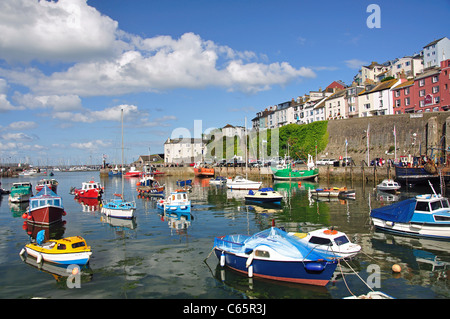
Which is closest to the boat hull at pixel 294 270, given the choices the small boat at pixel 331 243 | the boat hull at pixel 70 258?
the small boat at pixel 331 243

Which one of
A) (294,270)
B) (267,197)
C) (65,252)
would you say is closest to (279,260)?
(294,270)

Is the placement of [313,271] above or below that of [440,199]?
below

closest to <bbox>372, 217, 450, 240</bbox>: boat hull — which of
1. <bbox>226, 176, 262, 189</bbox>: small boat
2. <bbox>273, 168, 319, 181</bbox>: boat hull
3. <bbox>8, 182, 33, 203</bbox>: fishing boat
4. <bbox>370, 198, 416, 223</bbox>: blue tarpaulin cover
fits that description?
<bbox>370, 198, 416, 223</bbox>: blue tarpaulin cover

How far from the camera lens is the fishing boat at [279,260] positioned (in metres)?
13.6

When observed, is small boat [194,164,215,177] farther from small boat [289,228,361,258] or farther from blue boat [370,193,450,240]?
small boat [289,228,361,258]

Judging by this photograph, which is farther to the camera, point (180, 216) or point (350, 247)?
point (180, 216)

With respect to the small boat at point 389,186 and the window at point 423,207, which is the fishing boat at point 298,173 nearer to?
the small boat at point 389,186

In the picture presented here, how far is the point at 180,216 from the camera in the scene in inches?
1236

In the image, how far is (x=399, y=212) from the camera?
22062mm

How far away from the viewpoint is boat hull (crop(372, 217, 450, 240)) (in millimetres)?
20031

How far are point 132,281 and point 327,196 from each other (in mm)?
31759

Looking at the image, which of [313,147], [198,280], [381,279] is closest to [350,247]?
[381,279]

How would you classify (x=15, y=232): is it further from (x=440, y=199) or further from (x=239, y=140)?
(x=239, y=140)

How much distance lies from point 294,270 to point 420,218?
1212cm
